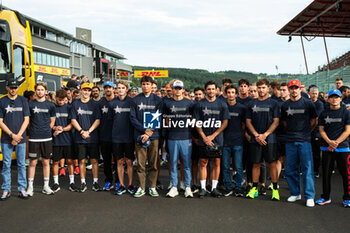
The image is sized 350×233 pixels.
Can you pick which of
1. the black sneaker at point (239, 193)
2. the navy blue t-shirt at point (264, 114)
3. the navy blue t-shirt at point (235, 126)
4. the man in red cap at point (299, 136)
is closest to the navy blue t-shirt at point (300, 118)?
the man in red cap at point (299, 136)

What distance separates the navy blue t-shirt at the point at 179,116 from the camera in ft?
19.0

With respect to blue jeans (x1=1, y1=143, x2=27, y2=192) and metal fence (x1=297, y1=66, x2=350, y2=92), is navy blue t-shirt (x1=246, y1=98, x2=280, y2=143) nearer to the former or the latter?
blue jeans (x1=1, y1=143, x2=27, y2=192)

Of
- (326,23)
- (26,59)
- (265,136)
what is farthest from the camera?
(326,23)

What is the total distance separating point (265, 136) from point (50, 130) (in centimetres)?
406

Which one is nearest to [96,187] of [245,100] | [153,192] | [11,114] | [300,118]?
[153,192]

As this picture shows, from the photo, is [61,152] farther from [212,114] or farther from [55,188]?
[212,114]

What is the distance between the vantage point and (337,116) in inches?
205

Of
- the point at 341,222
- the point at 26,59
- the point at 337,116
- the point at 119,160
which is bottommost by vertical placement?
the point at 341,222

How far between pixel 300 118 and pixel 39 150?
4.81 meters

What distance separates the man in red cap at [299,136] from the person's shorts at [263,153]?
26cm

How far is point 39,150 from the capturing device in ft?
19.6

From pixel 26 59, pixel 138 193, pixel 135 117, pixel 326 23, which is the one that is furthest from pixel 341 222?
pixel 326 23

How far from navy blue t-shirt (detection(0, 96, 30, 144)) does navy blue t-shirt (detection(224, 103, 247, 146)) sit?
3.79m

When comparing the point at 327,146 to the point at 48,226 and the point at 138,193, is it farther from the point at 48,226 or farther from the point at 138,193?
the point at 48,226
